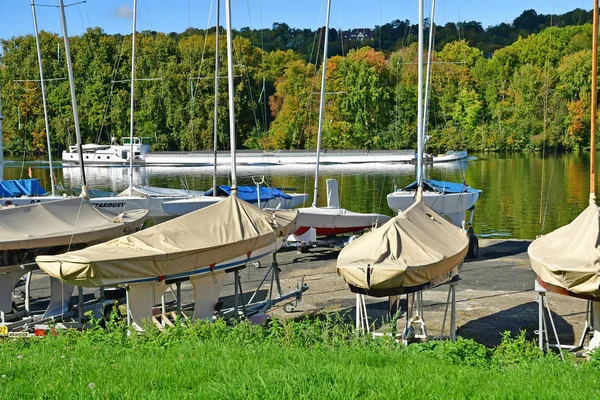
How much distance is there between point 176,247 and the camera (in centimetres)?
1345

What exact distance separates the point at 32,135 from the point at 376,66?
4596 centimetres

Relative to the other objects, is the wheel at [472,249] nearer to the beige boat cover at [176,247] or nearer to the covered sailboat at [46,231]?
the beige boat cover at [176,247]

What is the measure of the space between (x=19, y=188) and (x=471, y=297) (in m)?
23.4

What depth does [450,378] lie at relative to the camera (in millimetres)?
8586

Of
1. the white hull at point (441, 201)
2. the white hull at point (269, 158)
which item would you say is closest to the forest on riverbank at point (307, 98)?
the white hull at point (269, 158)

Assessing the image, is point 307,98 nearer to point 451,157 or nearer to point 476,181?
point 451,157

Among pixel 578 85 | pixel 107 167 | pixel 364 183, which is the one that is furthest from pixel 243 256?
pixel 578 85

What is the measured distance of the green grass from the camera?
309 inches

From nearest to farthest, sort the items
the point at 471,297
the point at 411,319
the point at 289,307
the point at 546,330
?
the point at 546,330 → the point at 411,319 → the point at 289,307 → the point at 471,297

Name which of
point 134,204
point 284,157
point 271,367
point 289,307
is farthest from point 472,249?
point 284,157

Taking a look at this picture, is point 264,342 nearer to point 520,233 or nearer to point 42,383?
point 42,383

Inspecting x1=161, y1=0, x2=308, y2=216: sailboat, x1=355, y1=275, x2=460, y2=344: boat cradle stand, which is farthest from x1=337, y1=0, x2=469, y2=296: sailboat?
x1=161, y1=0, x2=308, y2=216: sailboat

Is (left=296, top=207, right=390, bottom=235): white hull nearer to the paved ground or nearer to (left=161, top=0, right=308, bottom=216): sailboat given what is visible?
the paved ground

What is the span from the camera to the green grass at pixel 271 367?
7.86 meters
